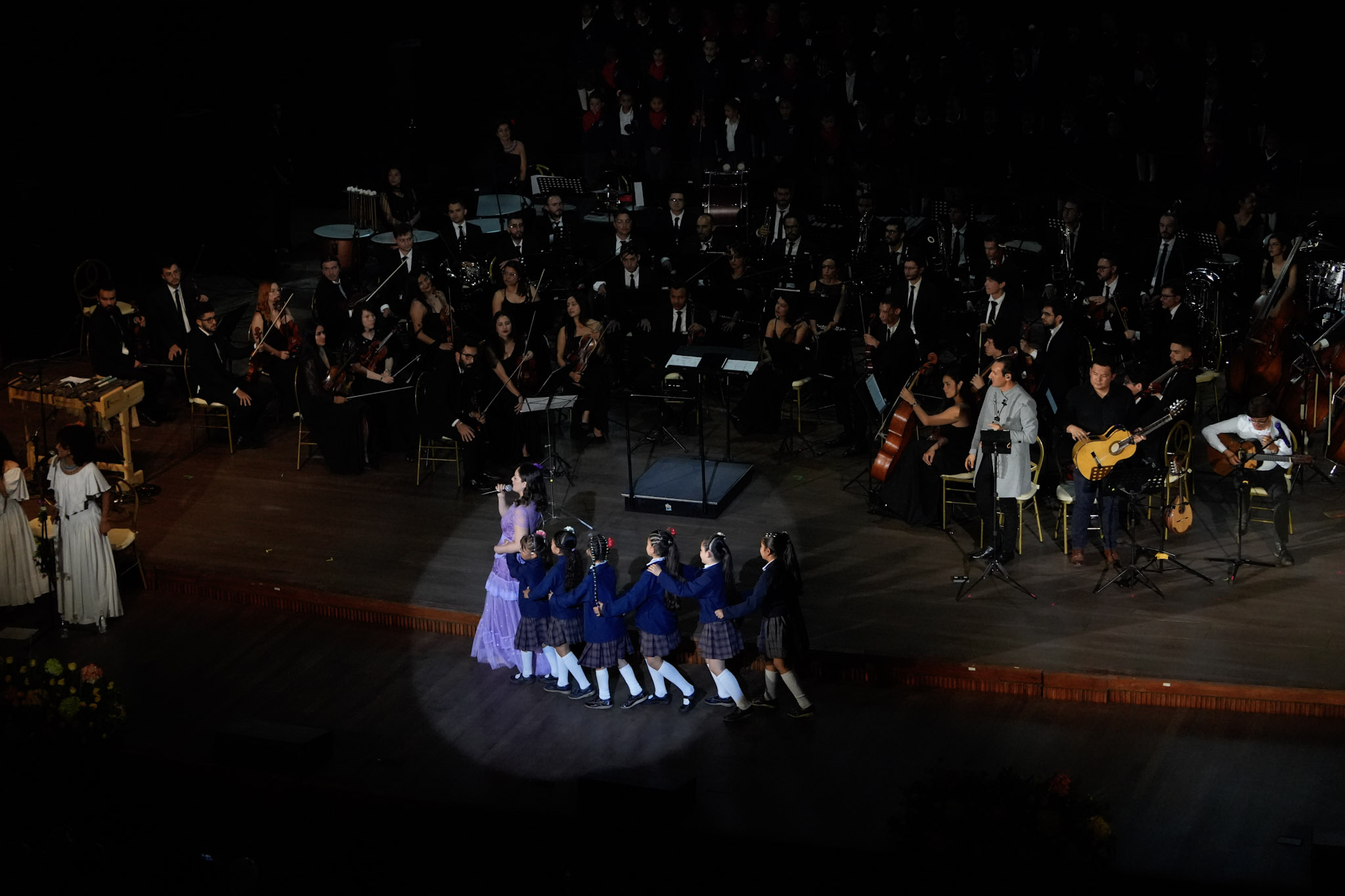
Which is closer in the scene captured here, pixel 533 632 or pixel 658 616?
pixel 658 616

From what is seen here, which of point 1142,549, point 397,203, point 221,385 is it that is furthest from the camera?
point 397,203

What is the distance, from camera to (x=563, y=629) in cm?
849

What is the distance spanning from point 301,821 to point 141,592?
2.96 m

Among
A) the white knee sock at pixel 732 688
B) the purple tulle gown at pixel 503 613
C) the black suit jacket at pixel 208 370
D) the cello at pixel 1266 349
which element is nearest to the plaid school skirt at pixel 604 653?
the purple tulle gown at pixel 503 613

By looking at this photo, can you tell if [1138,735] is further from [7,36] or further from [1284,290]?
[7,36]

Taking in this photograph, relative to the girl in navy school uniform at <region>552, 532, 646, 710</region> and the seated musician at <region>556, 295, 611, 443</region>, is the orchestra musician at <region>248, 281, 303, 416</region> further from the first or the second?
the girl in navy school uniform at <region>552, 532, 646, 710</region>

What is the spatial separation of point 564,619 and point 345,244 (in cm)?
699

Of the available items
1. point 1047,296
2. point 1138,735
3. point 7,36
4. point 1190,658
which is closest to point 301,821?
point 1138,735

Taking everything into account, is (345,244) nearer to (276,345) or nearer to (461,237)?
(461,237)

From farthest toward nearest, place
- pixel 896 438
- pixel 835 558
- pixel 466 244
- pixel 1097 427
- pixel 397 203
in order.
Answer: pixel 397 203 < pixel 466 244 < pixel 896 438 < pixel 835 558 < pixel 1097 427

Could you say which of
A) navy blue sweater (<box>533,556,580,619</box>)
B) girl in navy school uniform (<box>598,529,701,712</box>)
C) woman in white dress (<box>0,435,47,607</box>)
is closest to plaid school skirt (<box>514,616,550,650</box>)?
navy blue sweater (<box>533,556,580,619</box>)

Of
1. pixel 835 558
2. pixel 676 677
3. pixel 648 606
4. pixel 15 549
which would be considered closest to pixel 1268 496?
pixel 835 558

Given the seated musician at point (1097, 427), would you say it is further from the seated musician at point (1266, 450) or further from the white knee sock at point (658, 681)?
the white knee sock at point (658, 681)

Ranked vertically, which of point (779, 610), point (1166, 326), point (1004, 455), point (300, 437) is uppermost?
point (1166, 326)
